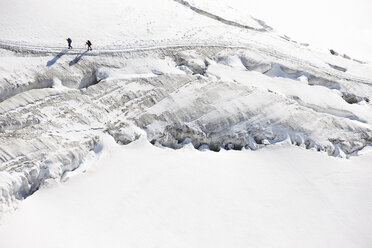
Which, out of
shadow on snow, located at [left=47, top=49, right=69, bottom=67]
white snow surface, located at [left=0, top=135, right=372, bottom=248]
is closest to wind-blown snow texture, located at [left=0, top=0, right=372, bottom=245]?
shadow on snow, located at [left=47, top=49, right=69, bottom=67]

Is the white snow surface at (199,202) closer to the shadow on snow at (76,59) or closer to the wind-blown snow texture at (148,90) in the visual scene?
the wind-blown snow texture at (148,90)

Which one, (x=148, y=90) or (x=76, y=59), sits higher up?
(x=76, y=59)

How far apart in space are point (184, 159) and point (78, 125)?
9.54 m

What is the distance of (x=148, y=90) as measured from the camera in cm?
3111

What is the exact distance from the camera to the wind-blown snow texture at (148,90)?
1027 inches

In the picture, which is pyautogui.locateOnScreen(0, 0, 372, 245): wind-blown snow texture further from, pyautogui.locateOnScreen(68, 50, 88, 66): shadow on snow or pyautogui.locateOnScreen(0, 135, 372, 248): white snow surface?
pyautogui.locateOnScreen(0, 135, 372, 248): white snow surface

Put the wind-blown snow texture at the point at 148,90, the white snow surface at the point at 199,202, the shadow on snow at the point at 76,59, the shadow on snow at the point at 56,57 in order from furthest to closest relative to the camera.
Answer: the shadow on snow at the point at 76,59, the shadow on snow at the point at 56,57, the wind-blown snow texture at the point at 148,90, the white snow surface at the point at 199,202

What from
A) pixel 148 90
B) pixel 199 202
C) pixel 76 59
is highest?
pixel 76 59

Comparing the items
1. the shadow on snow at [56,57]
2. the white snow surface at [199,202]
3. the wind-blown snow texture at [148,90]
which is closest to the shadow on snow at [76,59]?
the wind-blown snow texture at [148,90]

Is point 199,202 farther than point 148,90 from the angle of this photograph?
No

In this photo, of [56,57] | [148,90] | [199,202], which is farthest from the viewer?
[148,90]

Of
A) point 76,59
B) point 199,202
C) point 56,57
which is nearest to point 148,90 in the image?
point 76,59

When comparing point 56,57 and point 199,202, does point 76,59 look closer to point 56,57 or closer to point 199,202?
point 56,57

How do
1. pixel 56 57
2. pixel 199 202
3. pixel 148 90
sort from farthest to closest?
pixel 148 90, pixel 56 57, pixel 199 202
